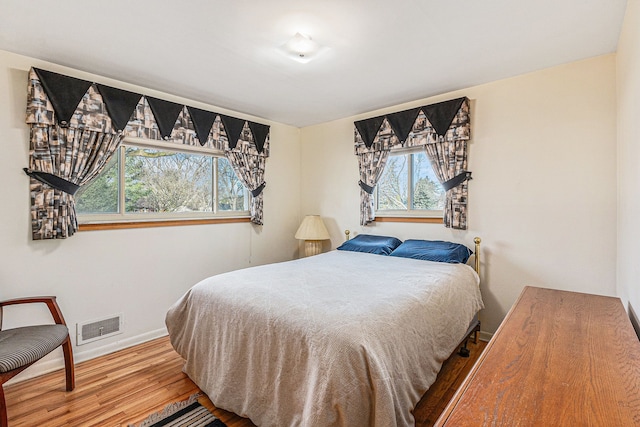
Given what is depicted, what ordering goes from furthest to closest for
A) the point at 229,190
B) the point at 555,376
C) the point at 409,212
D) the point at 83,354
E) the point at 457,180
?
the point at 229,190 → the point at 409,212 → the point at 457,180 → the point at 83,354 → the point at 555,376

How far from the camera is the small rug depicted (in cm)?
181

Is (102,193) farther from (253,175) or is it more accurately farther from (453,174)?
(453,174)

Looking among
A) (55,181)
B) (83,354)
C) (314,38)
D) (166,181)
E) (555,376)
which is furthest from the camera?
(166,181)

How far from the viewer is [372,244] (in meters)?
3.41

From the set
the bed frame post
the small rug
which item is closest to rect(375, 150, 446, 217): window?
the bed frame post

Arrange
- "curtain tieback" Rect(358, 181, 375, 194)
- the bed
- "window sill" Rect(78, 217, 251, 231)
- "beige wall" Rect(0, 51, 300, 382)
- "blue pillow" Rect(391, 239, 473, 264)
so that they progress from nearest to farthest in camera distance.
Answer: the bed → "beige wall" Rect(0, 51, 300, 382) → "window sill" Rect(78, 217, 251, 231) → "blue pillow" Rect(391, 239, 473, 264) → "curtain tieback" Rect(358, 181, 375, 194)

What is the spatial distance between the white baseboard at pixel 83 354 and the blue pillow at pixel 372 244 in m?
2.23

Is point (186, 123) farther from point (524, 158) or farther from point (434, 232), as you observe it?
point (524, 158)

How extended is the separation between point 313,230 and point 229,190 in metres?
1.19

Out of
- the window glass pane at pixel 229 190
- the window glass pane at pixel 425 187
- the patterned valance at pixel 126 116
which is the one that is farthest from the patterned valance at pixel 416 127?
the window glass pane at pixel 229 190

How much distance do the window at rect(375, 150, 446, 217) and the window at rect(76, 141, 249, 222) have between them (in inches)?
71.5

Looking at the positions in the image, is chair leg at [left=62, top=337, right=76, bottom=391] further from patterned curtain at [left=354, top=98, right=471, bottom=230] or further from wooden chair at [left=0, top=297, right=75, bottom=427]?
A: patterned curtain at [left=354, top=98, right=471, bottom=230]

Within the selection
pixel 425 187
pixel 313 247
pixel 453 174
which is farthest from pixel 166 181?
pixel 453 174

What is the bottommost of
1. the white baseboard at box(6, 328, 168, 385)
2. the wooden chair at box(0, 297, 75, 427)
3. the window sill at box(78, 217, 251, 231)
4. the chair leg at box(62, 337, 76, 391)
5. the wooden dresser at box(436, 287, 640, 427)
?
the white baseboard at box(6, 328, 168, 385)
